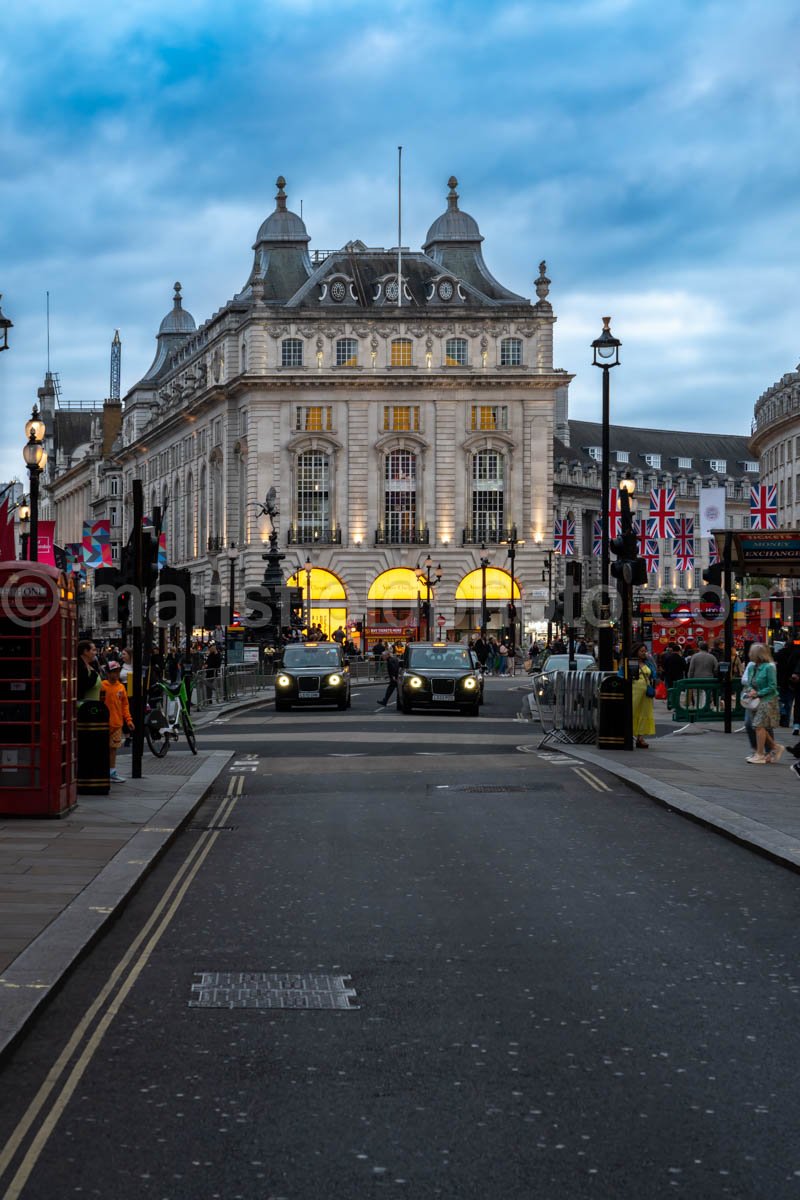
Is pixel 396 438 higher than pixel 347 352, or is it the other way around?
pixel 347 352

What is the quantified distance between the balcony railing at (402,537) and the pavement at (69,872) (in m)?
81.5

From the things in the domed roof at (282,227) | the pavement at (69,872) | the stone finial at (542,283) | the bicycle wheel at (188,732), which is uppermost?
the domed roof at (282,227)

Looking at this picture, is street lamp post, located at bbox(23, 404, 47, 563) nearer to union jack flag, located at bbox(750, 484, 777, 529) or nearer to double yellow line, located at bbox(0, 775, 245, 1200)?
double yellow line, located at bbox(0, 775, 245, 1200)

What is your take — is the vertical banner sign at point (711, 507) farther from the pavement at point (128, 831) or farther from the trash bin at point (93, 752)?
the trash bin at point (93, 752)

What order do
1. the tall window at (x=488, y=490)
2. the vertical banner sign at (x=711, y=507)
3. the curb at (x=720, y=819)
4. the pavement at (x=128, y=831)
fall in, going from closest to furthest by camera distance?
the pavement at (x=128, y=831), the curb at (x=720, y=819), the vertical banner sign at (x=711, y=507), the tall window at (x=488, y=490)

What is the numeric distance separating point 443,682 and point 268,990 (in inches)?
1208

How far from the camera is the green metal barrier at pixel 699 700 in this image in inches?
1350

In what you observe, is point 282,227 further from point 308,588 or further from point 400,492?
point 308,588

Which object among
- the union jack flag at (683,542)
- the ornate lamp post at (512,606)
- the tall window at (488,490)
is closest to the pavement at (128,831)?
the union jack flag at (683,542)

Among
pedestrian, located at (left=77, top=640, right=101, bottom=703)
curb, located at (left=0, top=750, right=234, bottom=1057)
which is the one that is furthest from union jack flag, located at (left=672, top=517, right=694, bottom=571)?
curb, located at (left=0, top=750, right=234, bottom=1057)

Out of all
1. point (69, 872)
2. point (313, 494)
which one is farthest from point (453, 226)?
point (69, 872)

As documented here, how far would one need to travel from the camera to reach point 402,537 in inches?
4021

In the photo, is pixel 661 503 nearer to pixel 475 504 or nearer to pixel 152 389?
pixel 475 504

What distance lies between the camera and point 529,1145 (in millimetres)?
5746
